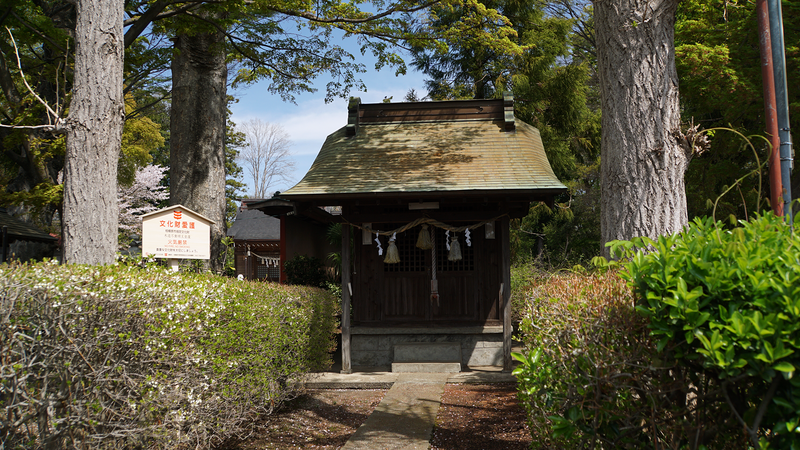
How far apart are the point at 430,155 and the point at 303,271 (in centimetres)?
568

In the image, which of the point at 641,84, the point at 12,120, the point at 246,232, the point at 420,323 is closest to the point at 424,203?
the point at 420,323

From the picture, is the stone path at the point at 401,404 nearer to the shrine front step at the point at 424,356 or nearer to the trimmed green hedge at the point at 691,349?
the shrine front step at the point at 424,356

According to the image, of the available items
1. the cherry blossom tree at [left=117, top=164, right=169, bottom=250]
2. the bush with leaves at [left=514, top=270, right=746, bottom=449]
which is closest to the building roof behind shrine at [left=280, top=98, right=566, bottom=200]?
the bush with leaves at [left=514, top=270, right=746, bottom=449]

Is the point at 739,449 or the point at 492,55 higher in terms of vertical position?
the point at 492,55

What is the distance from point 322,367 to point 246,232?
22.4m

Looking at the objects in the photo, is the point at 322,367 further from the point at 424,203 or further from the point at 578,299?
the point at 578,299

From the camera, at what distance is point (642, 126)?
16.4 feet

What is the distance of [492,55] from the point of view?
19.1 m

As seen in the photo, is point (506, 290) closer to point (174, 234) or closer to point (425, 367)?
point (425, 367)

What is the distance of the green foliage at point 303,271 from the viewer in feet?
46.1

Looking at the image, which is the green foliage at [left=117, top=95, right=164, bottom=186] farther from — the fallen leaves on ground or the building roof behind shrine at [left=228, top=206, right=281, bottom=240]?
the fallen leaves on ground

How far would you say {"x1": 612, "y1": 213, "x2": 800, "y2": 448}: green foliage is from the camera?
1988 millimetres

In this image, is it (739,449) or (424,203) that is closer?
(739,449)

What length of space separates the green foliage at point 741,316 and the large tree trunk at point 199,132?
10.4 meters
